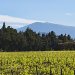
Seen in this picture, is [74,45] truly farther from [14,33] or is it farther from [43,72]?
[43,72]

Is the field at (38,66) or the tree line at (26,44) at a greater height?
the tree line at (26,44)

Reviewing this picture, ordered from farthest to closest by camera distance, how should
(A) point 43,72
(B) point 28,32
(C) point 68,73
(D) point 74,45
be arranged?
(B) point 28,32 → (D) point 74,45 → (A) point 43,72 → (C) point 68,73

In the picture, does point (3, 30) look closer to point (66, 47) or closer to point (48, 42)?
point (48, 42)

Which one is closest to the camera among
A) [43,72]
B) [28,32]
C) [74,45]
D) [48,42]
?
[43,72]

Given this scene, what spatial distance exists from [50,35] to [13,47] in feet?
50.4

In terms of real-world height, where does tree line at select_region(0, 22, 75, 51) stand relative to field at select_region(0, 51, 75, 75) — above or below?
above

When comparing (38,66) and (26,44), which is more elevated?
(26,44)

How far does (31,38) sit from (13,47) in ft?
22.1

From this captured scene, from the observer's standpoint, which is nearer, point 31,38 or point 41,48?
point 41,48

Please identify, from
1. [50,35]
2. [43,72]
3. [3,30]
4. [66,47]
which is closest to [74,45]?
[66,47]

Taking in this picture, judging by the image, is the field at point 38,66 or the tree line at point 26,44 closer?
the field at point 38,66

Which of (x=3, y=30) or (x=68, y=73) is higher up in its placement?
(x=3, y=30)

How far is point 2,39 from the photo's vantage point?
78812 millimetres

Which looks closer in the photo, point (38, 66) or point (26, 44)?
point (38, 66)
